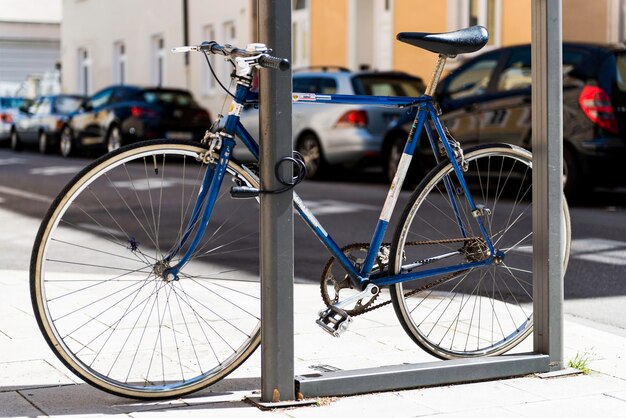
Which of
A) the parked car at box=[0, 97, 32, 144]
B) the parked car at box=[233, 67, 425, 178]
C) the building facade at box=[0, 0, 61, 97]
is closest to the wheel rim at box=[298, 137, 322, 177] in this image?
the parked car at box=[233, 67, 425, 178]

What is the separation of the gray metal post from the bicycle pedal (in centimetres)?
76

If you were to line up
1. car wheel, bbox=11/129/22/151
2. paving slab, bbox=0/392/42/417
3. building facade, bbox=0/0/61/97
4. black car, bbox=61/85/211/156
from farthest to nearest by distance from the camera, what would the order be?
building facade, bbox=0/0/61/97 → car wheel, bbox=11/129/22/151 → black car, bbox=61/85/211/156 → paving slab, bbox=0/392/42/417

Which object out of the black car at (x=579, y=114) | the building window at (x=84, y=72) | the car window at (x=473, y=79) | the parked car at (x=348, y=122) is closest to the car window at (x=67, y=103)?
the building window at (x=84, y=72)

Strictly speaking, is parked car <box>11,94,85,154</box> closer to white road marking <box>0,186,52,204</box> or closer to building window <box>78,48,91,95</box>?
building window <box>78,48,91,95</box>

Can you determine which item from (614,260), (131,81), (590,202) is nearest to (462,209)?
(614,260)

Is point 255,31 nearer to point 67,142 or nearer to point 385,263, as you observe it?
point 67,142

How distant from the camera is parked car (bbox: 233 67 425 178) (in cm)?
1611

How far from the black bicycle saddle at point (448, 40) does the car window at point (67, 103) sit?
23.4m

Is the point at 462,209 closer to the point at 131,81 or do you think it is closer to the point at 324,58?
the point at 324,58

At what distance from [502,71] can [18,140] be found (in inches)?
757

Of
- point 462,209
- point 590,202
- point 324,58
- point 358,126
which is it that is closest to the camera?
point 462,209

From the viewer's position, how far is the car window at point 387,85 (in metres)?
16.4

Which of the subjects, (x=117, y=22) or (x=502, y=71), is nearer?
(x=502, y=71)

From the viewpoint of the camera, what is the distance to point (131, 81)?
111 ft
